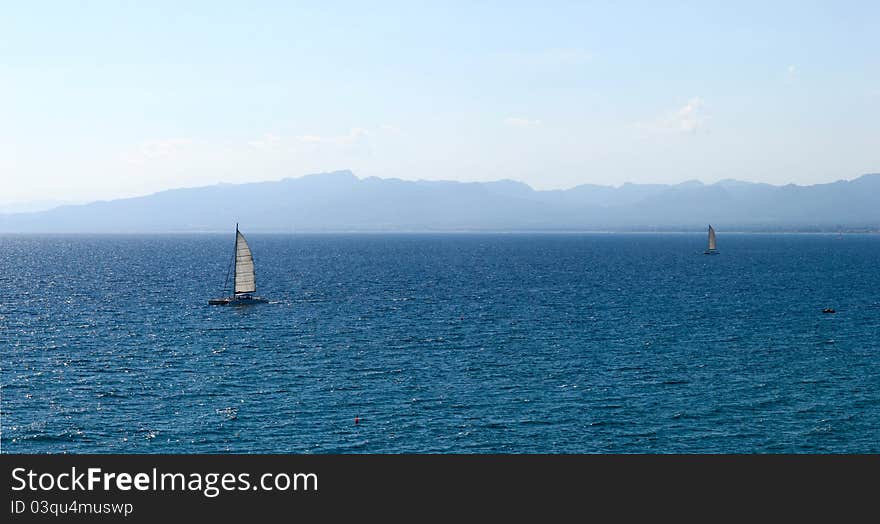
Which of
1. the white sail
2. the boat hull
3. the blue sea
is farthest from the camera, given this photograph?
the boat hull

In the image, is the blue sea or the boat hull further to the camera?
the boat hull

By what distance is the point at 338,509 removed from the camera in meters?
32.6

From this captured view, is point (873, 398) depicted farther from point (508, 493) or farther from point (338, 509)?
point (338, 509)

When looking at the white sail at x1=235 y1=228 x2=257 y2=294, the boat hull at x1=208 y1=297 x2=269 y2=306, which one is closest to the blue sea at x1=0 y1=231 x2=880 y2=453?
the boat hull at x1=208 y1=297 x2=269 y2=306

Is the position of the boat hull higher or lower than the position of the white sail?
lower

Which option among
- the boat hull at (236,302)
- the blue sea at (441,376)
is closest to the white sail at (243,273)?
the boat hull at (236,302)

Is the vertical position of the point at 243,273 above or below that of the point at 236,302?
above

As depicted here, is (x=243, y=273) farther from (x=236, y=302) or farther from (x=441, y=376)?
(x=441, y=376)

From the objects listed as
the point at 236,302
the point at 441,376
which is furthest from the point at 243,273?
the point at 441,376

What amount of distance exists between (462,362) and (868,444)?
40470 millimetres

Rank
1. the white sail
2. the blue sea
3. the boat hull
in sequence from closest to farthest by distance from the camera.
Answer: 1. the blue sea
2. the white sail
3. the boat hull

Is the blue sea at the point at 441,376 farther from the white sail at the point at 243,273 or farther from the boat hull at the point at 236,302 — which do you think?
→ the white sail at the point at 243,273

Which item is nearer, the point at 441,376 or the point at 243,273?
the point at 441,376

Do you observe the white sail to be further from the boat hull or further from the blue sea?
the blue sea
